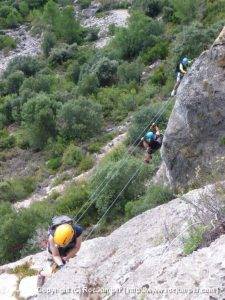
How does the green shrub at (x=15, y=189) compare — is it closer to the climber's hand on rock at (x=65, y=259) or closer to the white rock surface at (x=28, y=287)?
the white rock surface at (x=28, y=287)

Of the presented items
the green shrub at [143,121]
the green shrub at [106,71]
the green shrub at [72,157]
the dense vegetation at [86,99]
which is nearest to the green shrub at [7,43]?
the dense vegetation at [86,99]

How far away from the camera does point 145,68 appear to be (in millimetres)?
29109

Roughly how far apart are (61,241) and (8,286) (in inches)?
112

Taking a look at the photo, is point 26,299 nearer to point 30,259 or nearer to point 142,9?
point 30,259

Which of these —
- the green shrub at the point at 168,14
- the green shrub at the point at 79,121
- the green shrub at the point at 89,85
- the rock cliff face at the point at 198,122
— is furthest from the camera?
the green shrub at the point at 168,14

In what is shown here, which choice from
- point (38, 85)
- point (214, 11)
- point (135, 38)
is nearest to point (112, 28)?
point (135, 38)

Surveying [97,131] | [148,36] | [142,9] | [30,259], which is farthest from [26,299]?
[142,9]

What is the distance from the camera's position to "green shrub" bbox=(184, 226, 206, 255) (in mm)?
5977

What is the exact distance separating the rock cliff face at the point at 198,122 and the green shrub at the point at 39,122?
1238 cm

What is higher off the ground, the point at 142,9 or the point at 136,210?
the point at 136,210

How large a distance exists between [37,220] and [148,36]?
19519mm

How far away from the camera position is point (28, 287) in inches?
381

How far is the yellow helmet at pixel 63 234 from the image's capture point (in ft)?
25.0

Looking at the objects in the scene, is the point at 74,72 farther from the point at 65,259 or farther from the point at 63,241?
the point at 63,241
